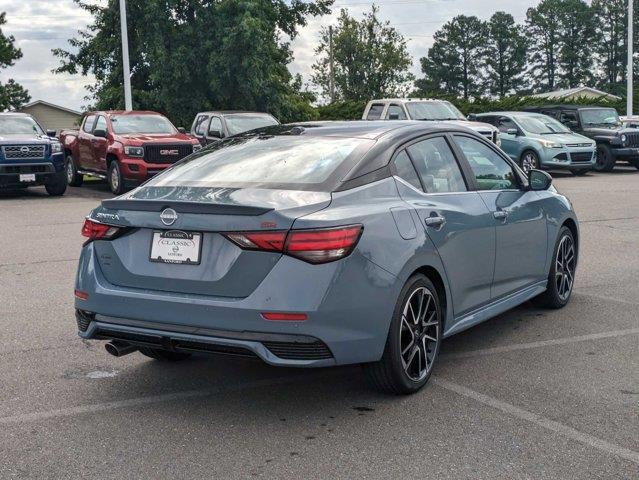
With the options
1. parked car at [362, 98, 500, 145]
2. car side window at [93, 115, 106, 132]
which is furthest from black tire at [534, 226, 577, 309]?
parked car at [362, 98, 500, 145]

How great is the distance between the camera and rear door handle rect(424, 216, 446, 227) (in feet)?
16.9

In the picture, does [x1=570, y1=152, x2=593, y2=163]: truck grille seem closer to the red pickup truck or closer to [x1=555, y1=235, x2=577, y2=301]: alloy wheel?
the red pickup truck

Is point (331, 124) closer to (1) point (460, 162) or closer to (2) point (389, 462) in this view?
(1) point (460, 162)

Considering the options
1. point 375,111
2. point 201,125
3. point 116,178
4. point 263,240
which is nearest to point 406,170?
point 263,240

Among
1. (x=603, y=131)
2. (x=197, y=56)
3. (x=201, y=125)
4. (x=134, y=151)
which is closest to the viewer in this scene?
(x=134, y=151)

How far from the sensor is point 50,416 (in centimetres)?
474

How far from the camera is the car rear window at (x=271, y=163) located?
4965mm

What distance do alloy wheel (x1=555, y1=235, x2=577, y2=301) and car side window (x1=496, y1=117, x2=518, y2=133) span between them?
57.7ft

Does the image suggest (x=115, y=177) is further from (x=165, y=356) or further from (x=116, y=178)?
(x=165, y=356)

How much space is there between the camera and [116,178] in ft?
64.0

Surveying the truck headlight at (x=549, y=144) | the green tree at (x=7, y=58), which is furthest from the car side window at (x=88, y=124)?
the green tree at (x=7, y=58)

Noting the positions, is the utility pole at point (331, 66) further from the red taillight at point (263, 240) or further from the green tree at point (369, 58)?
the red taillight at point (263, 240)

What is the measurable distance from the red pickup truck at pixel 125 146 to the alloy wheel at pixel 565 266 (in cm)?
1293

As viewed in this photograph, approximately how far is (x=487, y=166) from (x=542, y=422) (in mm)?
2270
